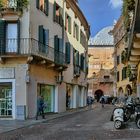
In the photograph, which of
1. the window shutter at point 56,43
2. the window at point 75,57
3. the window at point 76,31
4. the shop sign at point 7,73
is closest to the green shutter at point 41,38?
the shop sign at point 7,73

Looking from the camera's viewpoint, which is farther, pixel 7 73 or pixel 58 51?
pixel 58 51

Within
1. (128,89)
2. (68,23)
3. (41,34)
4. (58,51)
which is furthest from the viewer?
(128,89)

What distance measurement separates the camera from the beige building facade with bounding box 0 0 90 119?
28453mm

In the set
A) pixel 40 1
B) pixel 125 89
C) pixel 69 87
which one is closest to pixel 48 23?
pixel 40 1

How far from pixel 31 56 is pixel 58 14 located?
9.82 metres

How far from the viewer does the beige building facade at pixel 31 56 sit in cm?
2845

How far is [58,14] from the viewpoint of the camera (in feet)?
121

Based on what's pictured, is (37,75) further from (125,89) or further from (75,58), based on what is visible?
(125,89)

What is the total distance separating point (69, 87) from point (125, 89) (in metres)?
20.4

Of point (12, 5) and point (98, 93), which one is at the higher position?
point (12, 5)

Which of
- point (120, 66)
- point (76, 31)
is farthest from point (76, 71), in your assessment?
point (120, 66)

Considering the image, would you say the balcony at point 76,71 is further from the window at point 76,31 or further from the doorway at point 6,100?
the doorway at point 6,100

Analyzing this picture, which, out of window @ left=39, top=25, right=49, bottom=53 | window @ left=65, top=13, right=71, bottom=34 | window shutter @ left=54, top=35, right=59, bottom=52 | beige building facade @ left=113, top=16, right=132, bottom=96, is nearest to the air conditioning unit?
window shutter @ left=54, top=35, right=59, bottom=52

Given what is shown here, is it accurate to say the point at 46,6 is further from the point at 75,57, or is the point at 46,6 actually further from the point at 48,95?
the point at 75,57
